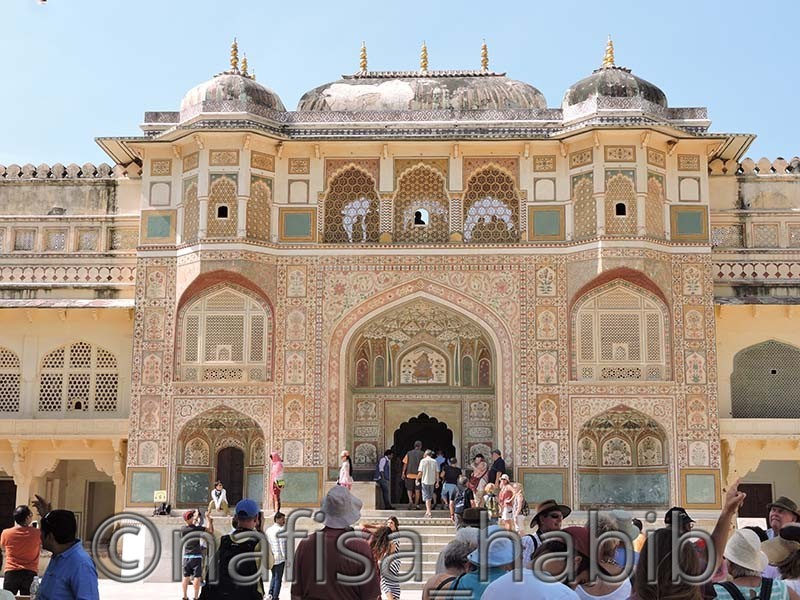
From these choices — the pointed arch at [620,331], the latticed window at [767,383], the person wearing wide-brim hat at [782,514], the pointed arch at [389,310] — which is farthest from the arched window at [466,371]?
the person wearing wide-brim hat at [782,514]

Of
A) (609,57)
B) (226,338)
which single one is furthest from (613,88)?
(226,338)

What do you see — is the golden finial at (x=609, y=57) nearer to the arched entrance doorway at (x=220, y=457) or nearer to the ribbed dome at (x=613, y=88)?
the ribbed dome at (x=613, y=88)

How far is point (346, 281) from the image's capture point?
65.1 feet

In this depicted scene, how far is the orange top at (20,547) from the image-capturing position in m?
8.20

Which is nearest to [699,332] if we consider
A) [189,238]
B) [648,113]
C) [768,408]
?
[768,408]

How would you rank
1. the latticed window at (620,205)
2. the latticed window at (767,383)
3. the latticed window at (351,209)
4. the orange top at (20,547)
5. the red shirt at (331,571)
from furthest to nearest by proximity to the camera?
1. the latticed window at (767,383)
2. the latticed window at (351,209)
3. the latticed window at (620,205)
4. the orange top at (20,547)
5. the red shirt at (331,571)

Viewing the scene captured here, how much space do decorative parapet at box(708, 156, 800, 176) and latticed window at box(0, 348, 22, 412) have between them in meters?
13.2

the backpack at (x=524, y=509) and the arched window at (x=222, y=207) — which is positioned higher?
the arched window at (x=222, y=207)

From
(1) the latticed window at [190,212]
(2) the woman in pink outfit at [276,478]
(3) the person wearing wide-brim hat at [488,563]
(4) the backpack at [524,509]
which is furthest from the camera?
(1) the latticed window at [190,212]

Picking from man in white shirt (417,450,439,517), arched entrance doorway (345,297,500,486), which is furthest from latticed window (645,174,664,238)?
man in white shirt (417,450,439,517)

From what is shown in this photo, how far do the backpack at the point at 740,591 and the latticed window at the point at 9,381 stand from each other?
1806cm

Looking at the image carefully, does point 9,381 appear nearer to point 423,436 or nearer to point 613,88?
point 423,436

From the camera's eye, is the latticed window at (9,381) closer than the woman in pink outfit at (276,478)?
No

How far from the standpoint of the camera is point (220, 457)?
20312mm
